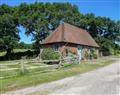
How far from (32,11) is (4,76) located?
4263 cm

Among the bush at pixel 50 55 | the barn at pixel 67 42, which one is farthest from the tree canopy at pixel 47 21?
the bush at pixel 50 55

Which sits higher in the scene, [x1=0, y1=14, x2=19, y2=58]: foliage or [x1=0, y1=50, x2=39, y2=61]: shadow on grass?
[x1=0, y1=14, x2=19, y2=58]: foliage

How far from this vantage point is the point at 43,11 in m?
56.8

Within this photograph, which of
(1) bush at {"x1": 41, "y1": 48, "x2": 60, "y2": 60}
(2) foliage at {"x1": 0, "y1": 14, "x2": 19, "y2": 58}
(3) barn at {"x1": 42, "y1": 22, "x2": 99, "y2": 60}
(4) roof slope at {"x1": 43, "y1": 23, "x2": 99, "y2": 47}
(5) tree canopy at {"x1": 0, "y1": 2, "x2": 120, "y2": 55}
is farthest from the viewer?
(5) tree canopy at {"x1": 0, "y1": 2, "x2": 120, "y2": 55}

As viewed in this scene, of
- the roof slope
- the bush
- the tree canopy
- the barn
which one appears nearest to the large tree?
the tree canopy

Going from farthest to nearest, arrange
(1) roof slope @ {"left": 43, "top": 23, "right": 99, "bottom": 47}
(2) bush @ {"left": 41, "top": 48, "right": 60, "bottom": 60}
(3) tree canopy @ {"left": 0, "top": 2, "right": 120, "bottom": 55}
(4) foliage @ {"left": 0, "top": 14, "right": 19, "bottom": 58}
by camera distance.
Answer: (3) tree canopy @ {"left": 0, "top": 2, "right": 120, "bottom": 55}
(4) foliage @ {"left": 0, "top": 14, "right": 19, "bottom": 58}
(1) roof slope @ {"left": 43, "top": 23, "right": 99, "bottom": 47}
(2) bush @ {"left": 41, "top": 48, "right": 60, "bottom": 60}

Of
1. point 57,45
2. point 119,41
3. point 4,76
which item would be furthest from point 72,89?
point 119,41

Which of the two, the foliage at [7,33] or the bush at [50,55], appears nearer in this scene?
the bush at [50,55]

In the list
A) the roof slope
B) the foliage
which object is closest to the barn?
the roof slope

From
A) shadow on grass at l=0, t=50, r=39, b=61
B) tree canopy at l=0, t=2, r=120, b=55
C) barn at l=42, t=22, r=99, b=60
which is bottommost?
shadow on grass at l=0, t=50, r=39, b=61

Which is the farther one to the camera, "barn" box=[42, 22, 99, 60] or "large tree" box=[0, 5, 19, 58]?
"large tree" box=[0, 5, 19, 58]

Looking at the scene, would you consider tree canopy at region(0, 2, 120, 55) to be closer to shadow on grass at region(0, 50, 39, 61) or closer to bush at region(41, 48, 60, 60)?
shadow on grass at region(0, 50, 39, 61)

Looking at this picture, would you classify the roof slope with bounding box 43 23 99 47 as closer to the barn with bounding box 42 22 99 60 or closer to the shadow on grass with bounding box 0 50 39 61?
the barn with bounding box 42 22 99 60

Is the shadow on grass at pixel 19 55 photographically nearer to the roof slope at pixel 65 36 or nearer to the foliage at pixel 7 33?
the foliage at pixel 7 33
